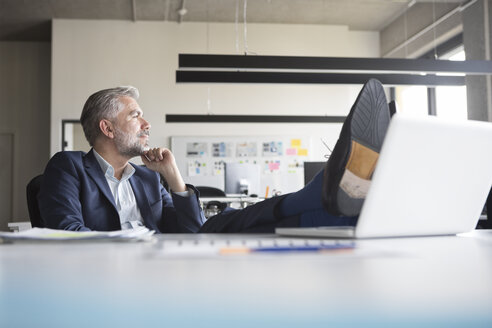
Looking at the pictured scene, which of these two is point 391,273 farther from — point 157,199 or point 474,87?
point 474,87

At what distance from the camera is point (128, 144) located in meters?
2.16

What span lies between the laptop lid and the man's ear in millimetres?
1549

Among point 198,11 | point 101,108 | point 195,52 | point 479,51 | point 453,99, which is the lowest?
point 101,108

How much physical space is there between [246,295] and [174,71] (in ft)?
26.2

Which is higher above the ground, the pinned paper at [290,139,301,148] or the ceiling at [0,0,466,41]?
the ceiling at [0,0,466,41]

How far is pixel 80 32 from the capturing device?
795 centimetres

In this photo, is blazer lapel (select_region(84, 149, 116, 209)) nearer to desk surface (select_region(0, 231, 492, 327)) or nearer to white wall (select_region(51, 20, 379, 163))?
desk surface (select_region(0, 231, 492, 327))

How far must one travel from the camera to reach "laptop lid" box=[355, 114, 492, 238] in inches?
32.8

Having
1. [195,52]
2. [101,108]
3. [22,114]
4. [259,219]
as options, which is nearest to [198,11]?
[195,52]

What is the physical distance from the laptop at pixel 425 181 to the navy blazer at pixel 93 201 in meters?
1.04

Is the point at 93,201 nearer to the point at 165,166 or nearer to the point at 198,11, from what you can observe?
the point at 165,166

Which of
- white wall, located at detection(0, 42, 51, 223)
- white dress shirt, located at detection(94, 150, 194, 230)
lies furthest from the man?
white wall, located at detection(0, 42, 51, 223)

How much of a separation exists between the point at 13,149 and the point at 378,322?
30.4ft

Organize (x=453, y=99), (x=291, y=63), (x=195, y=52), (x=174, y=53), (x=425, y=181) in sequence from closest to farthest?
(x=425, y=181) < (x=291, y=63) < (x=453, y=99) < (x=195, y=52) < (x=174, y=53)
